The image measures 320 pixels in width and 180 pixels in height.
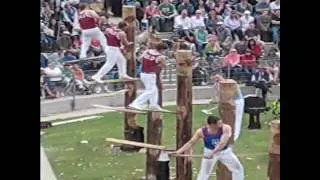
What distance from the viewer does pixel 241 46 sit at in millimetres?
3637

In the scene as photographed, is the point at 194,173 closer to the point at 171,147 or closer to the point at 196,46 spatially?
the point at 171,147

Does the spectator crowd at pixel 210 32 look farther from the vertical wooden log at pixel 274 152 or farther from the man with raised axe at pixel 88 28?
the vertical wooden log at pixel 274 152

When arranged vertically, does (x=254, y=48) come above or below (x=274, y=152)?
above

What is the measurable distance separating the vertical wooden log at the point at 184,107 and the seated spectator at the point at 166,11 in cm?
16

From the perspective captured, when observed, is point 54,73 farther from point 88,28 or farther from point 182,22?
point 182,22

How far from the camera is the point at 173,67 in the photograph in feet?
11.8

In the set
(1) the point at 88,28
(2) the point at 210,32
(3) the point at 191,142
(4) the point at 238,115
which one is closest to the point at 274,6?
(2) the point at 210,32

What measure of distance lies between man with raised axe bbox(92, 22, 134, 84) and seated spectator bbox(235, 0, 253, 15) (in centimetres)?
53

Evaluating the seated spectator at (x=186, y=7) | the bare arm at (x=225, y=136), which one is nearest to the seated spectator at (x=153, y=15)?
the seated spectator at (x=186, y=7)

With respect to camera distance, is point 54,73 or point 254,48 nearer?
point 54,73

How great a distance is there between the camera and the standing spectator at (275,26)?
3.60 meters

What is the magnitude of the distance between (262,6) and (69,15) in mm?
912
